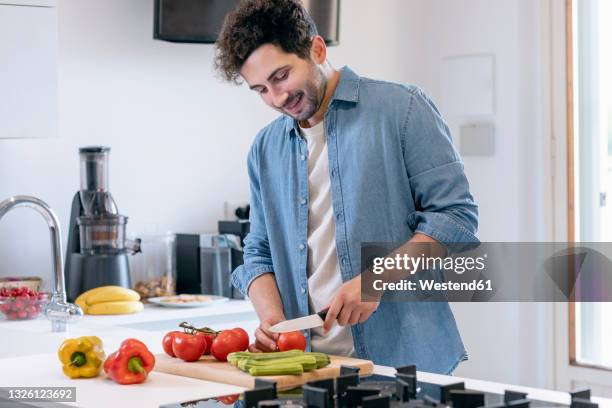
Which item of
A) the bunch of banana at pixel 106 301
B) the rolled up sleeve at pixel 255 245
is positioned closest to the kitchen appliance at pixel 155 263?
the bunch of banana at pixel 106 301

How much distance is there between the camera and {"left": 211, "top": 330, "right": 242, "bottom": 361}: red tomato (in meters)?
2.02

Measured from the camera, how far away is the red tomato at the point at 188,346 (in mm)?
2016

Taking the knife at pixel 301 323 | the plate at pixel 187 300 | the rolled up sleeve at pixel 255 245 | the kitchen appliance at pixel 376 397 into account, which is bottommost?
the plate at pixel 187 300

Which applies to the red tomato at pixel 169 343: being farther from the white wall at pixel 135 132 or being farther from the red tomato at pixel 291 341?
the white wall at pixel 135 132

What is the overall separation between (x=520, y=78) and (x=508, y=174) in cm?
39

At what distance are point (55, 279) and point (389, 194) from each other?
3.75 ft

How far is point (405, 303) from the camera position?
2236 millimetres

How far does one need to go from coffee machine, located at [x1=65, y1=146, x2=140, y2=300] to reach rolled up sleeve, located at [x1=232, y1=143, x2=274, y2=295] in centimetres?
99

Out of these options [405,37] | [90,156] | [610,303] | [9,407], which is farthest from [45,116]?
[610,303]

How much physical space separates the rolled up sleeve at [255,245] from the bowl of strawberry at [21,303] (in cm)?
90

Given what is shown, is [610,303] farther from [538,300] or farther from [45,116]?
[45,116]

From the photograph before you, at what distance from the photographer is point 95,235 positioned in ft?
11.0

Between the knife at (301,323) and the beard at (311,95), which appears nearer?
the knife at (301,323)

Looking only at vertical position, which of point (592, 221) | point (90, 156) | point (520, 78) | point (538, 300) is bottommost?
point (538, 300)
